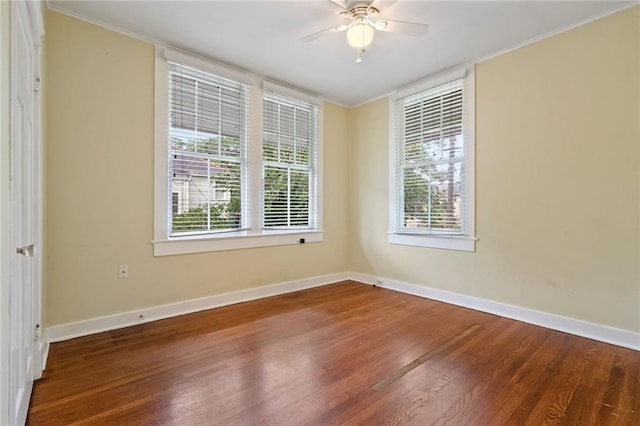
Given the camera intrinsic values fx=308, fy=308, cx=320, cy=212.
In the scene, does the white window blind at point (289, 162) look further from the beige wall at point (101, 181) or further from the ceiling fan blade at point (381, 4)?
the ceiling fan blade at point (381, 4)

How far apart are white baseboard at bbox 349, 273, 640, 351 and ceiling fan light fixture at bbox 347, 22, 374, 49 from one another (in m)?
2.84

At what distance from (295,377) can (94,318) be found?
1954 mm

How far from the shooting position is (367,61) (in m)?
3.39

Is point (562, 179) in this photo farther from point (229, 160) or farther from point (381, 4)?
point (229, 160)

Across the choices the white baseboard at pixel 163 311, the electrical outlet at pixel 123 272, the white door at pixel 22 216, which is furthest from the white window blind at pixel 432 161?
the white door at pixel 22 216

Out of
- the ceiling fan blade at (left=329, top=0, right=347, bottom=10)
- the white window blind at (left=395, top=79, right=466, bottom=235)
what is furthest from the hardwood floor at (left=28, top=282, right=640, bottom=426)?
the ceiling fan blade at (left=329, top=0, right=347, bottom=10)

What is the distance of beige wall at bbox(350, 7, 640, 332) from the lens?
8.14 ft

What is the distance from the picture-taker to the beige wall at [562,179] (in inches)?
97.7

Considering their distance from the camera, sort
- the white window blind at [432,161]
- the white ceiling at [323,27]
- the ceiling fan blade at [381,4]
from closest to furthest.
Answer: the ceiling fan blade at [381,4] < the white ceiling at [323,27] < the white window blind at [432,161]

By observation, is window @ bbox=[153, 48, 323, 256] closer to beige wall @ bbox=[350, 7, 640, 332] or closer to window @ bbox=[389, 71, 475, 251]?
window @ bbox=[389, 71, 475, 251]

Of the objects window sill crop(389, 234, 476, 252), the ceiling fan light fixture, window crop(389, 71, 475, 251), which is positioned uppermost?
the ceiling fan light fixture

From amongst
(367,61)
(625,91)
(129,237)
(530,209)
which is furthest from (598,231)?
(129,237)

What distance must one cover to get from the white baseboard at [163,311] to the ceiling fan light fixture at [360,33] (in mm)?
2856

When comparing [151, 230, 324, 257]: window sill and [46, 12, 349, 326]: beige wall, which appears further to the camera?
[151, 230, 324, 257]: window sill
